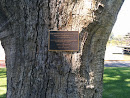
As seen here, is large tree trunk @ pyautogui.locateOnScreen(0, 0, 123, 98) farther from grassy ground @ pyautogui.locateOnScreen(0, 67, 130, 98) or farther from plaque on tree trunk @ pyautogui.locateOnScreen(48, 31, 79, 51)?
grassy ground @ pyautogui.locateOnScreen(0, 67, 130, 98)

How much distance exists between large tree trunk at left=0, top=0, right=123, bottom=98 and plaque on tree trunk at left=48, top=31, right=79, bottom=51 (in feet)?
0.19

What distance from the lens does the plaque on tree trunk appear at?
202cm

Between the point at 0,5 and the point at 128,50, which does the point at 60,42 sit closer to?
the point at 0,5

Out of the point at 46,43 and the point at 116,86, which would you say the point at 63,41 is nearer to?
the point at 46,43

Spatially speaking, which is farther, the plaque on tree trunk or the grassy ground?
the grassy ground

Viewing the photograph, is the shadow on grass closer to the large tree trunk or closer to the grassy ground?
the grassy ground

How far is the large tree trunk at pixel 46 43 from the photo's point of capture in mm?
1992

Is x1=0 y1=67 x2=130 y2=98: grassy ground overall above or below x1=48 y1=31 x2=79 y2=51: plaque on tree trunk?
below

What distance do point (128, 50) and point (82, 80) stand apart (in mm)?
18160

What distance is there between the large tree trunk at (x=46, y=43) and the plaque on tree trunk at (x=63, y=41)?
0.19ft

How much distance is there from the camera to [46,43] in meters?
2.05

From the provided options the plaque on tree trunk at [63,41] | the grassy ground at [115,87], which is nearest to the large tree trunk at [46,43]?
the plaque on tree trunk at [63,41]

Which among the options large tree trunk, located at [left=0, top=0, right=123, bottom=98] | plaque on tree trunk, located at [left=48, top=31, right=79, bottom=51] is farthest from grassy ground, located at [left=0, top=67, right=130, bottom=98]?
plaque on tree trunk, located at [left=48, top=31, right=79, bottom=51]

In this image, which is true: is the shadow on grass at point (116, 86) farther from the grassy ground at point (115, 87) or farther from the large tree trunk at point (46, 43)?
the large tree trunk at point (46, 43)
